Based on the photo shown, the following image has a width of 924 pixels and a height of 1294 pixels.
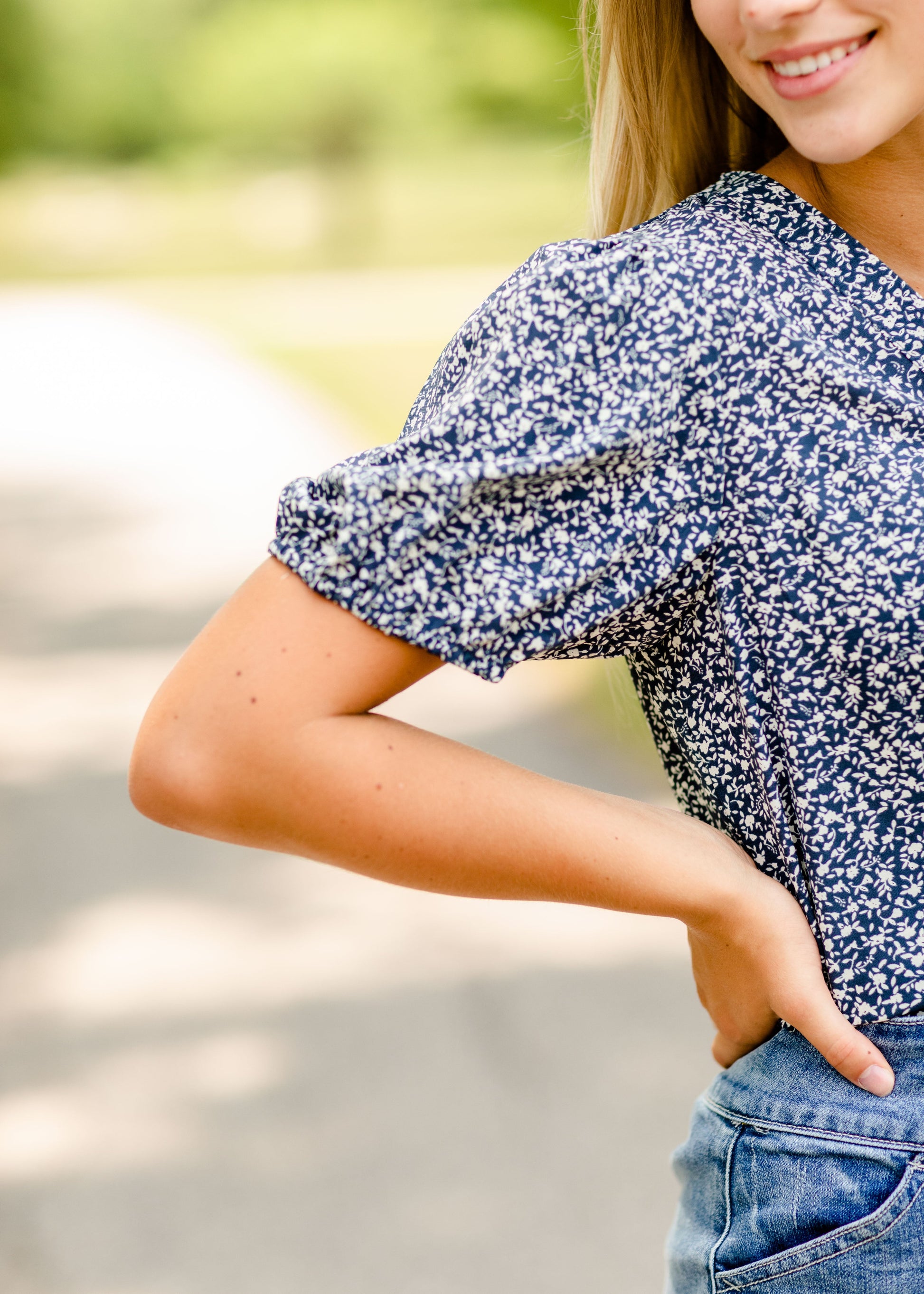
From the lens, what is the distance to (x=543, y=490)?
107 cm

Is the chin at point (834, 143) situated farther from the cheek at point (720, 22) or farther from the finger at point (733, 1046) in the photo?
the finger at point (733, 1046)

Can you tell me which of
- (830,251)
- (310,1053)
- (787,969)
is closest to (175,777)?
(787,969)

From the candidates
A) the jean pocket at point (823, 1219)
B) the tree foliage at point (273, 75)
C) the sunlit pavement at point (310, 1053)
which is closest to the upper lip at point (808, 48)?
the jean pocket at point (823, 1219)

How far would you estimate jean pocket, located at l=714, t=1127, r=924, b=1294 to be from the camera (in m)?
1.11

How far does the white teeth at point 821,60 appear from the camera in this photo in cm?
115

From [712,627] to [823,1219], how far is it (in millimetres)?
439

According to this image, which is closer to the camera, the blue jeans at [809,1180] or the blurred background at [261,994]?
the blue jeans at [809,1180]

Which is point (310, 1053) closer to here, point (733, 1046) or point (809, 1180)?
point (733, 1046)

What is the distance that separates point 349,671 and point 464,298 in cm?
1887

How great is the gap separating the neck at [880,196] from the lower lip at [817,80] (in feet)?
0.37

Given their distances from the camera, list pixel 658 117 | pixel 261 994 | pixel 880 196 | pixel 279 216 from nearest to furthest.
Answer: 1. pixel 880 196
2. pixel 658 117
3. pixel 261 994
4. pixel 279 216

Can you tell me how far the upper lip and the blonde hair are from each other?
0.77 feet

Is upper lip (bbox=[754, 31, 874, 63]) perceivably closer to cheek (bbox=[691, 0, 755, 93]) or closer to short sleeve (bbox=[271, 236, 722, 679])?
cheek (bbox=[691, 0, 755, 93])

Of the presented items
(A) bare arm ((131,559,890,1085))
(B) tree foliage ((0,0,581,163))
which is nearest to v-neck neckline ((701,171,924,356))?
(A) bare arm ((131,559,890,1085))
